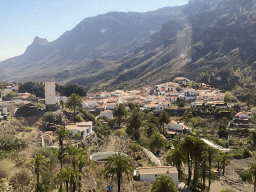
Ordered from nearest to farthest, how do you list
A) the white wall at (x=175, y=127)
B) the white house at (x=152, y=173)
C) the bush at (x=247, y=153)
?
the white house at (x=152, y=173) < the bush at (x=247, y=153) < the white wall at (x=175, y=127)

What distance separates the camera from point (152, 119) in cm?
5466

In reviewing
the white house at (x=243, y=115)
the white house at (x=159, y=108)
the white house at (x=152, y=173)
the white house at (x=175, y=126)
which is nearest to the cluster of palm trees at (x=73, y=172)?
the white house at (x=152, y=173)

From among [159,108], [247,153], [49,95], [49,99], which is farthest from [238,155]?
[49,95]

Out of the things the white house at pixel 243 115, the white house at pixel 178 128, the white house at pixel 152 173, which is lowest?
the white house at pixel 178 128

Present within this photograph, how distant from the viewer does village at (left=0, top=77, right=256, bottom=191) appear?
24.8 meters

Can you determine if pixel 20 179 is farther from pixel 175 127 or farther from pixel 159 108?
pixel 159 108

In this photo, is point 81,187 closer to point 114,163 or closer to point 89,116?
point 114,163

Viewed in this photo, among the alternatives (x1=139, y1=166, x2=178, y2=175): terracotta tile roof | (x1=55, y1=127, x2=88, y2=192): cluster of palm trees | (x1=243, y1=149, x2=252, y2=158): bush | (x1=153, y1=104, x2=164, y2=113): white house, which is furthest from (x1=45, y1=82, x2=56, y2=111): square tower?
(x1=243, y1=149, x2=252, y2=158): bush

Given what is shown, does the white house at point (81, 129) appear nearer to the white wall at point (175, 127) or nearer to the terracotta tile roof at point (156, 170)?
the terracotta tile roof at point (156, 170)

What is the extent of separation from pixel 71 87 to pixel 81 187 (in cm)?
5366

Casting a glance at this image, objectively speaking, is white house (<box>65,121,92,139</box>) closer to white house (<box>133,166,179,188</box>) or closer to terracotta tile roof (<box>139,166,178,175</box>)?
white house (<box>133,166,179,188</box>)

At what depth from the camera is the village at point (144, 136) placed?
81.3ft

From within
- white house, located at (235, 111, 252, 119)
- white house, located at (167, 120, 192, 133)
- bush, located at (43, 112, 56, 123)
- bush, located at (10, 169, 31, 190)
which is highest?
bush, located at (43, 112, 56, 123)

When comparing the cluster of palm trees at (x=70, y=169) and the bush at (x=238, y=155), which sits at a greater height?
the cluster of palm trees at (x=70, y=169)
